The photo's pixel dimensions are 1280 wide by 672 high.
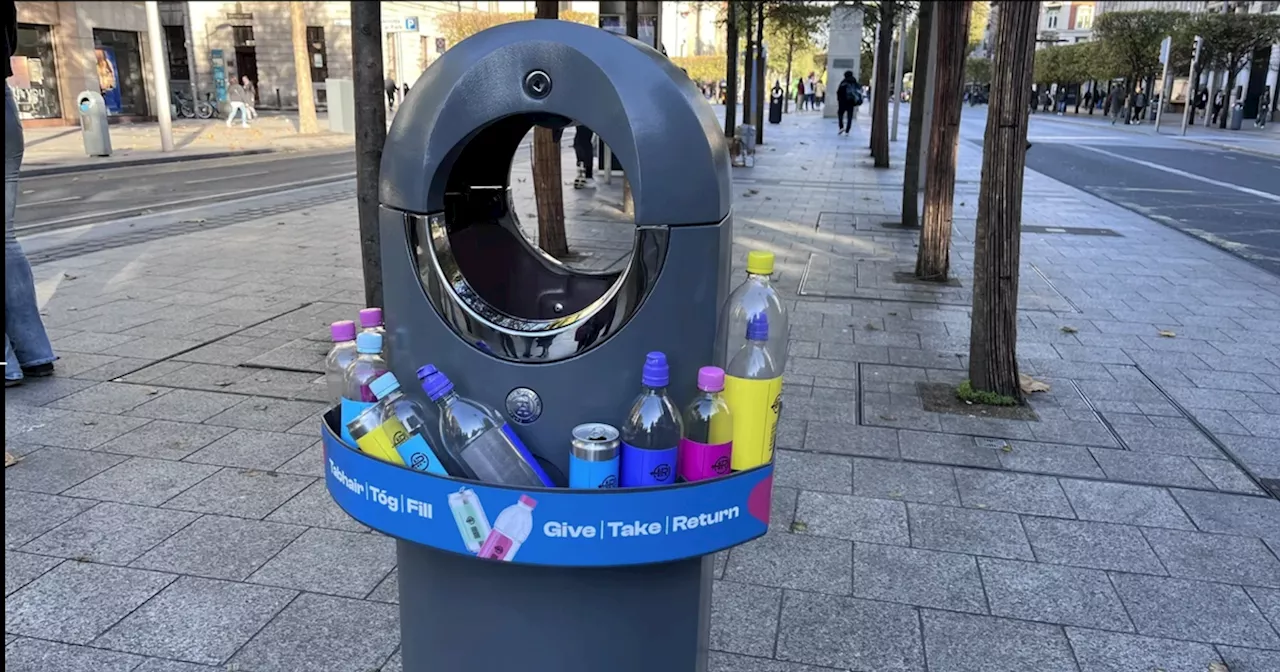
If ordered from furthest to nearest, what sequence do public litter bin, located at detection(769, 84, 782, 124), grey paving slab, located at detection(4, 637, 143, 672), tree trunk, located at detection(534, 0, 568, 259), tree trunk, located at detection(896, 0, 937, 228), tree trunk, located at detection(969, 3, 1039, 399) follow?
public litter bin, located at detection(769, 84, 782, 124)
tree trunk, located at detection(896, 0, 937, 228)
tree trunk, located at detection(534, 0, 568, 259)
tree trunk, located at detection(969, 3, 1039, 399)
grey paving slab, located at detection(4, 637, 143, 672)

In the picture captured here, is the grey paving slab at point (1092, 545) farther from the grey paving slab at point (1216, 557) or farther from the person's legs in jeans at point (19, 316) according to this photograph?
the person's legs in jeans at point (19, 316)

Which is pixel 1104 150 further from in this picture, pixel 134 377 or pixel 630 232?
pixel 134 377

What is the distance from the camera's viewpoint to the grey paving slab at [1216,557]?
3.23 m

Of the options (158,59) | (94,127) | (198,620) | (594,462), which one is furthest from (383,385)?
(158,59)

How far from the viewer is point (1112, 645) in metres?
2.83

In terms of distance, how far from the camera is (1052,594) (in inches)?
122

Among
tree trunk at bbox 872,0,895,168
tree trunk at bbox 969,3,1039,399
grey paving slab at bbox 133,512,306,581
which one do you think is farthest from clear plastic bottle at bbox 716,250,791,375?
tree trunk at bbox 872,0,895,168

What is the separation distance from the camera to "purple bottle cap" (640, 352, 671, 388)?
166 cm

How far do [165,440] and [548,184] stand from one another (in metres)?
4.73

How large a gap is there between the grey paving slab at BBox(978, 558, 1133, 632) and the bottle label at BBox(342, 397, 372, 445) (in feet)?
7.22

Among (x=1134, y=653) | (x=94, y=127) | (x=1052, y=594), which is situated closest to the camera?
(x=1134, y=653)

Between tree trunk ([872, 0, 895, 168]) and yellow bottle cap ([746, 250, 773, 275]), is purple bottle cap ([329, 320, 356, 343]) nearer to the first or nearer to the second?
yellow bottle cap ([746, 250, 773, 275])

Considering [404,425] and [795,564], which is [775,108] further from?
[404,425]

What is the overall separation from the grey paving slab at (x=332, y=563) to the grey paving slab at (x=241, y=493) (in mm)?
355
